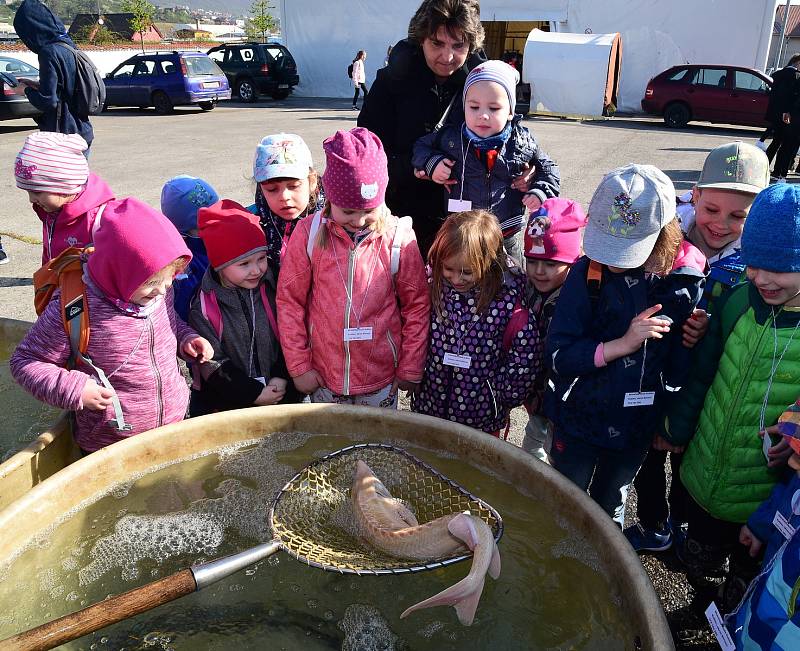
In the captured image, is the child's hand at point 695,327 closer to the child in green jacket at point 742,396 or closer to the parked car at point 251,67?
the child in green jacket at point 742,396

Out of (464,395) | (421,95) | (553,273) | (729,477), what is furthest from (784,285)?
(421,95)

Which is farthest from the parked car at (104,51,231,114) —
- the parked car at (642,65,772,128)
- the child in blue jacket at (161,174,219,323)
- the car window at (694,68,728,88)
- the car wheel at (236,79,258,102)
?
the child in blue jacket at (161,174,219,323)

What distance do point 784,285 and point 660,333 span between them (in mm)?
372

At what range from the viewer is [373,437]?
2.04 meters

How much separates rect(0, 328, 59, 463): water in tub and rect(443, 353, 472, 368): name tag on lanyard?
5.74 feet

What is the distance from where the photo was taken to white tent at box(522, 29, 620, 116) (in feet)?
53.5

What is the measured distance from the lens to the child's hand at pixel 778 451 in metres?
1.86

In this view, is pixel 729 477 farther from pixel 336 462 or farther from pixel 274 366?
pixel 274 366

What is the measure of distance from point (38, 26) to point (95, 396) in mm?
4579

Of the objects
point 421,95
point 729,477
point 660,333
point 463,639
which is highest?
point 421,95

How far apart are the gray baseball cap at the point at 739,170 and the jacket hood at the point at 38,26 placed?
5136mm

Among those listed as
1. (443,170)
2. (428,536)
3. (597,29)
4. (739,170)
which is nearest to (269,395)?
(428,536)

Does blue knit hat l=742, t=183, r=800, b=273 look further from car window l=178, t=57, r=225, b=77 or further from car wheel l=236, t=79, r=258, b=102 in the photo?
car wheel l=236, t=79, r=258, b=102

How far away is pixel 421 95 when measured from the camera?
2988 millimetres
